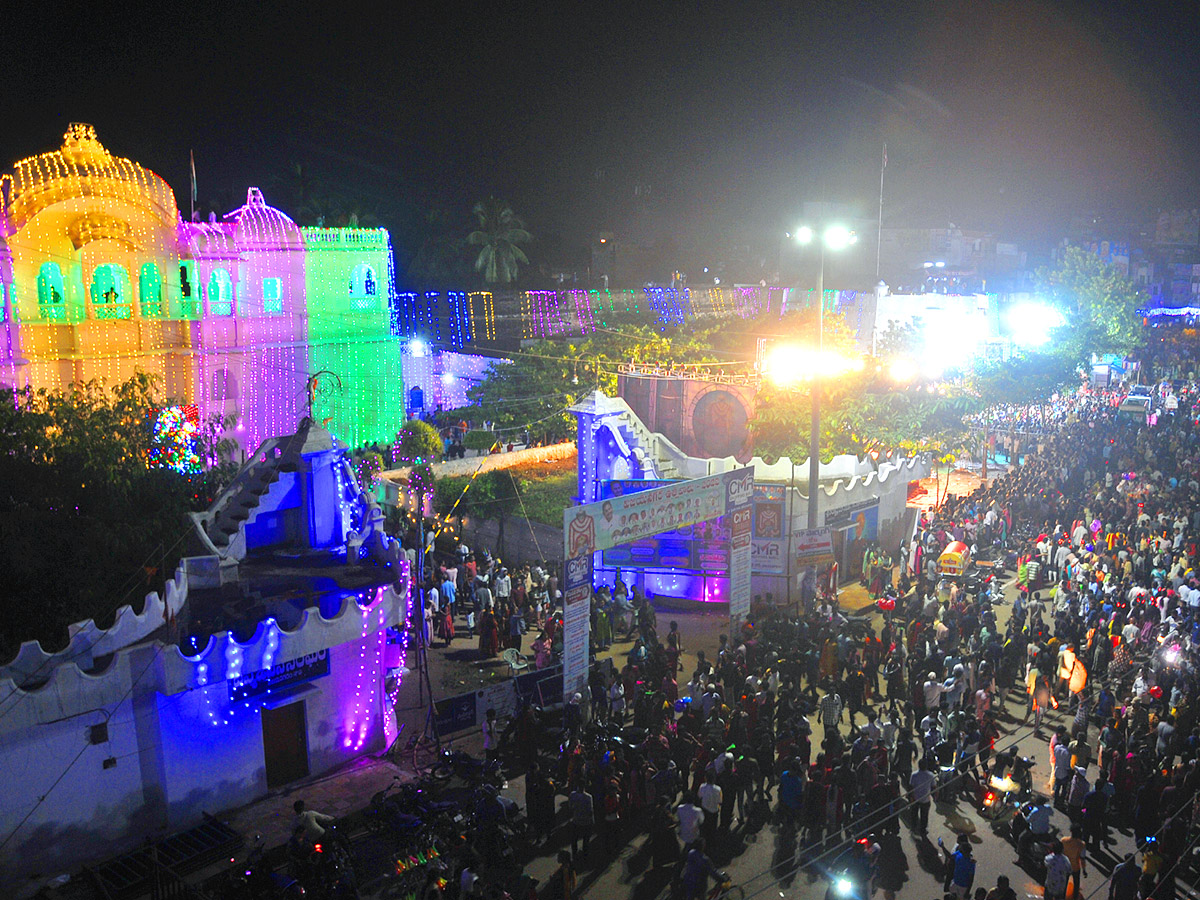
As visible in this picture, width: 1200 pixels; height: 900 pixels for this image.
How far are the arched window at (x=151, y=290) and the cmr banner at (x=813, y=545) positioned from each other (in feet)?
68.1

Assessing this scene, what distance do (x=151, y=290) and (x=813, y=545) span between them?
21.5 meters

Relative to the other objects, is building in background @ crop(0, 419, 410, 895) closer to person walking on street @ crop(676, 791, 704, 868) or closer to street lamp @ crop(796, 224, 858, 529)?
person walking on street @ crop(676, 791, 704, 868)

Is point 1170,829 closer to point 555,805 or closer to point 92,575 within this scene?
point 555,805

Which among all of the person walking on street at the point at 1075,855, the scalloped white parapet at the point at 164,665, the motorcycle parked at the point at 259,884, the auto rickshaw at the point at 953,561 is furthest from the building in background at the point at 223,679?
the auto rickshaw at the point at 953,561

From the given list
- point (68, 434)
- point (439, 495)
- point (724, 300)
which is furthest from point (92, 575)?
point (724, 300)

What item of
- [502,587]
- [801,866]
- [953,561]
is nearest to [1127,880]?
[801,866]

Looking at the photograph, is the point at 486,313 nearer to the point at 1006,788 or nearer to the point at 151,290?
the point at 151,290

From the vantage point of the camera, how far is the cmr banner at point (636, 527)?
14.6 m

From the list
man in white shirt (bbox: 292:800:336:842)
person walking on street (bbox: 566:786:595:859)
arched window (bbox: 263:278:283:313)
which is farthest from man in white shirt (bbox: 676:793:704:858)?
arched window (bbox: 263:278:283:313)

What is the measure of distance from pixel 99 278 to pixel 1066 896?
1117 inches

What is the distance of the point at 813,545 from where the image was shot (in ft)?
61.5

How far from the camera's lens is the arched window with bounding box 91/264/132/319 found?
27.6 metres

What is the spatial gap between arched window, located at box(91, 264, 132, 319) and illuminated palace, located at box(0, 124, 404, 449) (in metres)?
0.04

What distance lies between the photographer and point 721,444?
3116 centimetres
